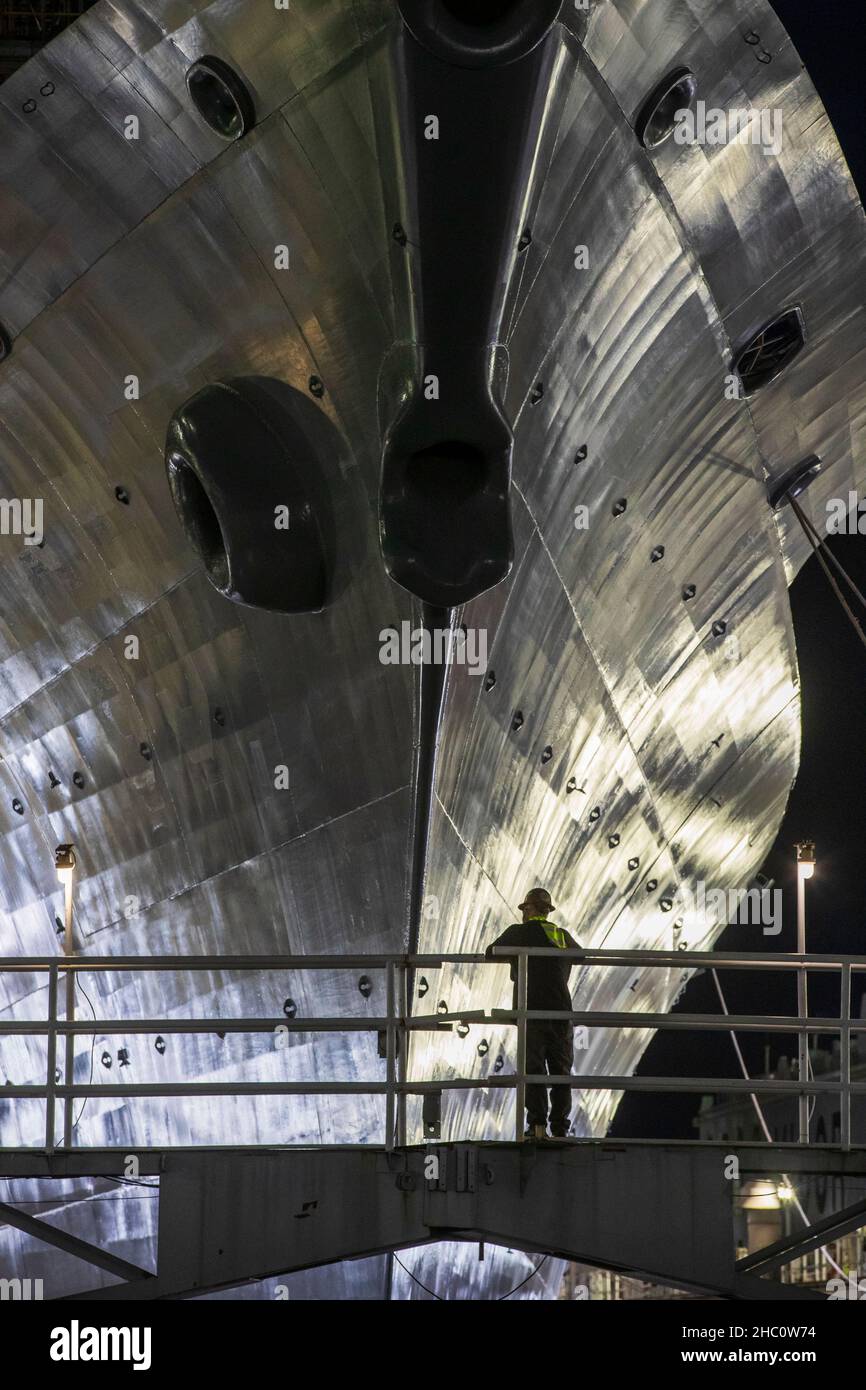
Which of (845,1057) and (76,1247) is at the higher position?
(845,1057)

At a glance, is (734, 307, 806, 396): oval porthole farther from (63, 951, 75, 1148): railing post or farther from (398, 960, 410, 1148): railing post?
(63, 951, 75, 1148): railing post

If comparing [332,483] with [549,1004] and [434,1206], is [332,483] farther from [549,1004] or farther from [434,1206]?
[434,1206]

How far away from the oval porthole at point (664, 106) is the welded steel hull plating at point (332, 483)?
0.21ft

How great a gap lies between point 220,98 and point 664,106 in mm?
2374

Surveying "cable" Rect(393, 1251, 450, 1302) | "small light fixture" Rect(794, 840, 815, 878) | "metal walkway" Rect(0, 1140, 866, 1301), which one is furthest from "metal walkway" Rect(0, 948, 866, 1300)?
"small light fixture" Rect(794, 840, 815, 878)

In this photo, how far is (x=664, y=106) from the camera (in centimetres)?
923

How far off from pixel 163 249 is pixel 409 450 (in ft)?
6.17

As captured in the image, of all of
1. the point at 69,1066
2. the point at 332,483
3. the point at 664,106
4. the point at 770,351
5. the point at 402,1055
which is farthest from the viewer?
the point at 770,351

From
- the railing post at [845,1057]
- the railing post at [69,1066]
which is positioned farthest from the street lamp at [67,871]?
the railing post at [845,1057]

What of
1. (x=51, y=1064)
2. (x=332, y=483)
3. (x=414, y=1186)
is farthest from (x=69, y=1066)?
(x=332, y=483)
